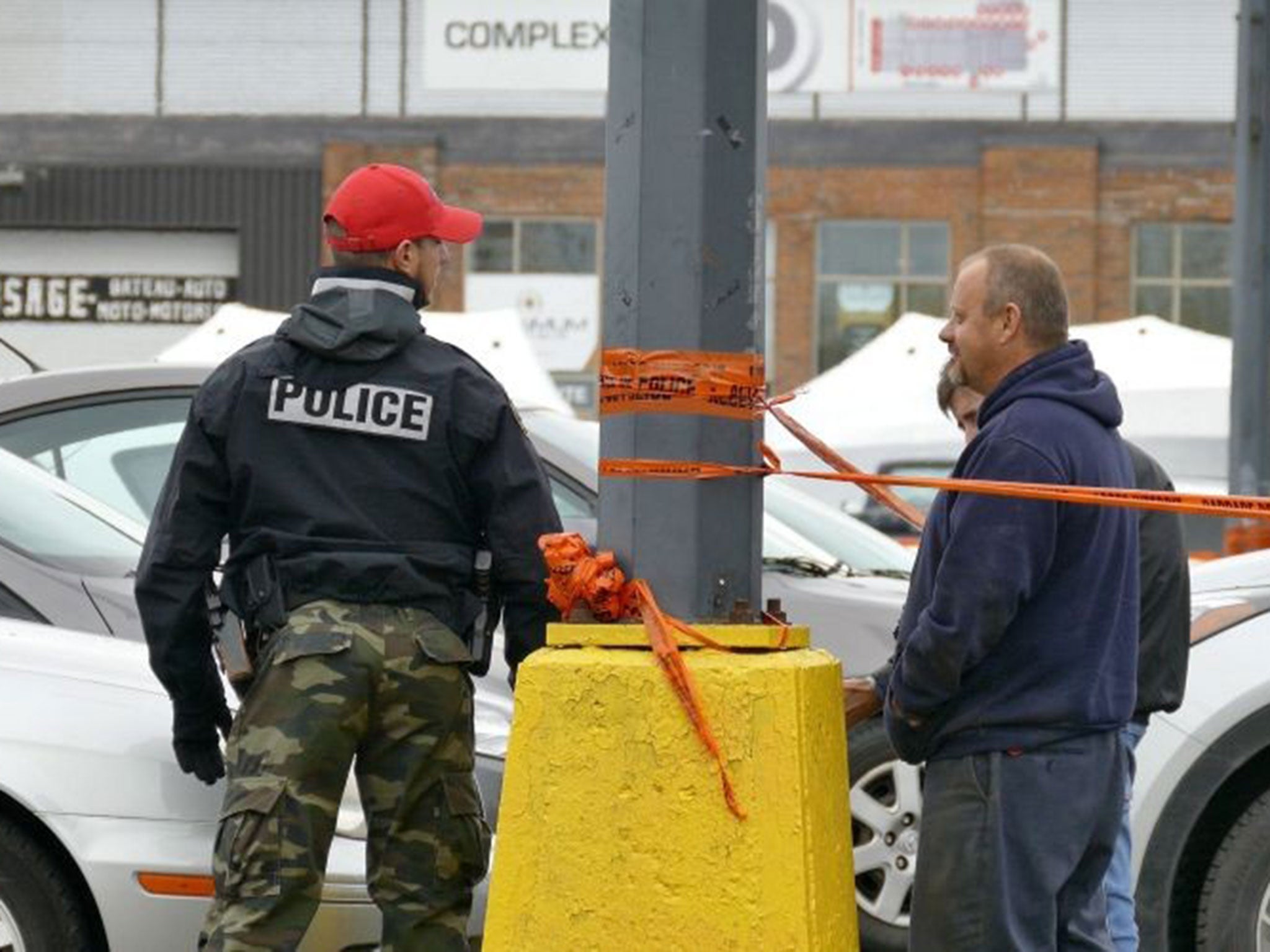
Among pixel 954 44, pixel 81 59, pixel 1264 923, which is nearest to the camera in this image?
pixel 1264 923

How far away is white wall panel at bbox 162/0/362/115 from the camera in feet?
126

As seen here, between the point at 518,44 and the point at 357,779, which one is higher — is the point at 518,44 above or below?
above

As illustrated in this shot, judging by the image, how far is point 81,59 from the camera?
38562 millimetres

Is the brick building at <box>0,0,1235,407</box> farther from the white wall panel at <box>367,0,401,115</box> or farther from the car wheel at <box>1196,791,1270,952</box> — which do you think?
the car wheel at <box>1196,791,1270,952</box>

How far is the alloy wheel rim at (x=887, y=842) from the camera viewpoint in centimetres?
679

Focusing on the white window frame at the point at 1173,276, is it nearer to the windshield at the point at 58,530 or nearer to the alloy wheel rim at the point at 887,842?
the alloy wheel rim at the point at 887,842

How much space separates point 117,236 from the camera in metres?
38.5

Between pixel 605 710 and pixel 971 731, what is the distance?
66cm

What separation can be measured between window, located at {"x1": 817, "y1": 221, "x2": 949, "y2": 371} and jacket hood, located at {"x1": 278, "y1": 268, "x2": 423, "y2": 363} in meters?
33.3

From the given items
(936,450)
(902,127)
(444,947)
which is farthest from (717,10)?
(902,127)

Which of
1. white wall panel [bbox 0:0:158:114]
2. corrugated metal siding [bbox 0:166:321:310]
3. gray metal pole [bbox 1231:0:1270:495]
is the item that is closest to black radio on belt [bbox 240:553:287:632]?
gray metal pole [bbox 1231:0:1270:495]

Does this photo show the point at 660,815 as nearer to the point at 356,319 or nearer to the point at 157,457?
the point at 356,319

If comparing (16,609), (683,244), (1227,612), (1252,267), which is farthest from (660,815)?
(1252,267)

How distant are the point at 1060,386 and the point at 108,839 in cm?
208
